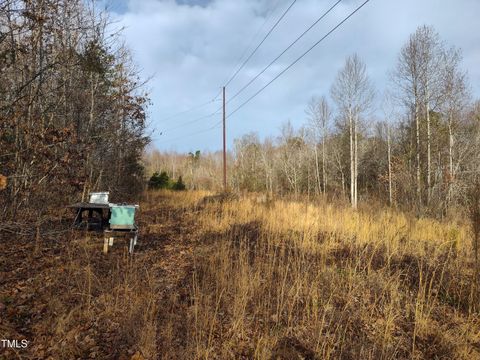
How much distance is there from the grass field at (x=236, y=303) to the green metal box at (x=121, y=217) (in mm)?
525

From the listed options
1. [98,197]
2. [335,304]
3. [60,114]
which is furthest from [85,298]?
[60,114]

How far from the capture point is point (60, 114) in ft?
24.6

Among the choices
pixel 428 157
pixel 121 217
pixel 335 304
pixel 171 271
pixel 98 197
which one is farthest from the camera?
pixel 428 157

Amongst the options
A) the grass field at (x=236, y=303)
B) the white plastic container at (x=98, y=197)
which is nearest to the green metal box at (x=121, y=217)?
the grass field at (x=236, y=303)

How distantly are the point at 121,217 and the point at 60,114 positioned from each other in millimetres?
3476

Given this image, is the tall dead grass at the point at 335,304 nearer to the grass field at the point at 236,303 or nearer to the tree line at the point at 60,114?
the grass field at the point at 236,303

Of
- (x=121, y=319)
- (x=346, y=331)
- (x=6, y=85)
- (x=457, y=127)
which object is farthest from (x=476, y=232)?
(x=457, y=127)

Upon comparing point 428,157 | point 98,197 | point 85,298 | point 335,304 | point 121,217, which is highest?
point 428,157

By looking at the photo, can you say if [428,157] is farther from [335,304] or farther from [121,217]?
[121,217]

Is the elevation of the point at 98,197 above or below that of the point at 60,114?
below

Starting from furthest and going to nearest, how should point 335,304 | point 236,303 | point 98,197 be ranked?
point 98,197 < point 335,304 < point 236,303

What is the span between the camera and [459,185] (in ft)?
42.9

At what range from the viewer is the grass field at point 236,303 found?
10.4 ft

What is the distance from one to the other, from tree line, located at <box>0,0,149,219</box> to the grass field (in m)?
1.27
